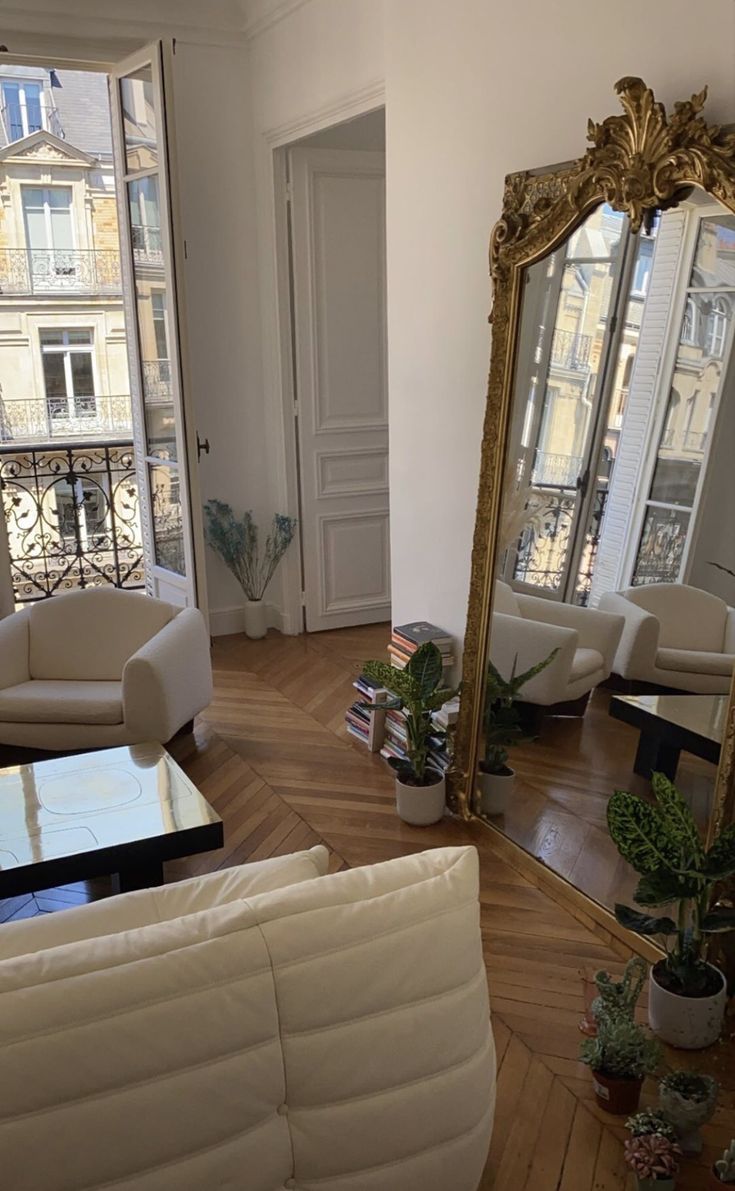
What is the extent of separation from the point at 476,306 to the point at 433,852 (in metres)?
2.16

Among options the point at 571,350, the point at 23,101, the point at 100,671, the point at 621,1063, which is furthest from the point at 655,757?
the point at 23,101

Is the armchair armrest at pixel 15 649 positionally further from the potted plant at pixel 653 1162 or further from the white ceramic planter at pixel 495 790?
the potted plant at pixel 653 1162

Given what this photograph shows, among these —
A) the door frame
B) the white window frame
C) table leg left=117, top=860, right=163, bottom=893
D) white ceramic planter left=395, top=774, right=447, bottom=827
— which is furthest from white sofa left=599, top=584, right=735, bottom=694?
the white window frame

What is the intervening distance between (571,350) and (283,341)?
109 inches

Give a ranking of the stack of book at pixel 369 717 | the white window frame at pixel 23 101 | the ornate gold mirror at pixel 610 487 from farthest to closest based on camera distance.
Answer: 1. the white window frame at pixel 23 101
2. the stack of book at pixel 369 717
3. the ornate gold mirror at pixel 610 487

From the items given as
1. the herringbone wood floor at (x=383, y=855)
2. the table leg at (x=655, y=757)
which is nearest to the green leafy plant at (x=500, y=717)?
the herringbone wood floor at (x=383, y=855)

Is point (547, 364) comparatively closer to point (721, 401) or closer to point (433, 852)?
point (721, 401)

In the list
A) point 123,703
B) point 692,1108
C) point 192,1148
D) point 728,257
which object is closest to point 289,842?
point 123,703

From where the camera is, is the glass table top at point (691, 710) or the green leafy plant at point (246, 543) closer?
the glass table top at point (691, 710)

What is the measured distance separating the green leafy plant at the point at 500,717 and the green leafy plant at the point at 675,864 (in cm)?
87

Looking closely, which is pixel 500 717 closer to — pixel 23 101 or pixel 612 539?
pixel 612 539

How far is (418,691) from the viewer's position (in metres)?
3.37

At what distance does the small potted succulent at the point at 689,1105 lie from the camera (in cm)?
205

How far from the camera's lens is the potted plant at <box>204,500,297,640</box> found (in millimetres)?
5445
